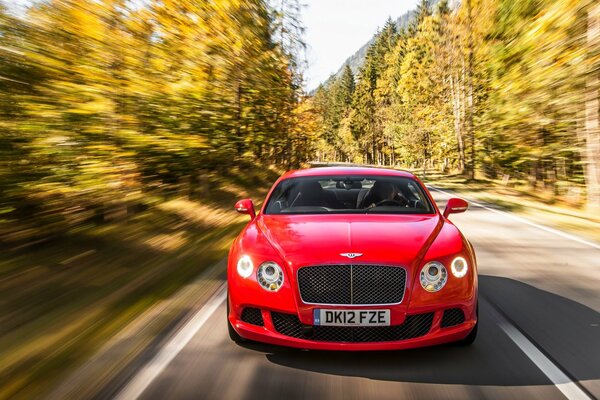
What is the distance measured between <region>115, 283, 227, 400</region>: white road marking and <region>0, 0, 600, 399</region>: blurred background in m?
0.30

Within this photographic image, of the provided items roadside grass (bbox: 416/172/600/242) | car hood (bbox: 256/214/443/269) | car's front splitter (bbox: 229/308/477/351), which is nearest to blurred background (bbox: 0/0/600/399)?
roadside grass (bbox: 416/172/600/242)

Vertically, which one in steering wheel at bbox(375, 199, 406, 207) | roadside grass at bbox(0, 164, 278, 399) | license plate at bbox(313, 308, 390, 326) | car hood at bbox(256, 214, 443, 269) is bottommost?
roadside grass at bbox(0, 164, 278, 399)

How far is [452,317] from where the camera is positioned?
12.0 feet

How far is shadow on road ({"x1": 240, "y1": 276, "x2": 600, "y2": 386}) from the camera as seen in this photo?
334 centimetres

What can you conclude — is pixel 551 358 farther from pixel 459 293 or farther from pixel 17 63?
pixel 17 63

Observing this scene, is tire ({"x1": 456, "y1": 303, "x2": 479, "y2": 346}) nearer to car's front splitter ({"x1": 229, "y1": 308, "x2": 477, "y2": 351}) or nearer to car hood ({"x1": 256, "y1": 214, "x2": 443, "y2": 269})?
car's front splitter ({"x1": 229, "y1": 308, "x2": 477, "y2": 351})

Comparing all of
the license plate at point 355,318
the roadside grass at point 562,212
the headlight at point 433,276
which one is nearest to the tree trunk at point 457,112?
the roadside grass at point 562,212

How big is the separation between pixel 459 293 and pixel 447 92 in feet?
119

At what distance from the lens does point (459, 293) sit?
3.66 m

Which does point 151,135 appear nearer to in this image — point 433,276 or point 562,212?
point 433,276

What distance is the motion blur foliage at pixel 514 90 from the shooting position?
1326cm

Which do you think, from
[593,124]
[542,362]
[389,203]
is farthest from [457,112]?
[542,362]

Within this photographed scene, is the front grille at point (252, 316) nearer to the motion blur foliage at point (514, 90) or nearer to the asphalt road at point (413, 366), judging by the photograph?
the asphalt road at point (413, 366)

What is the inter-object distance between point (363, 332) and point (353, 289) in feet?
0.95
